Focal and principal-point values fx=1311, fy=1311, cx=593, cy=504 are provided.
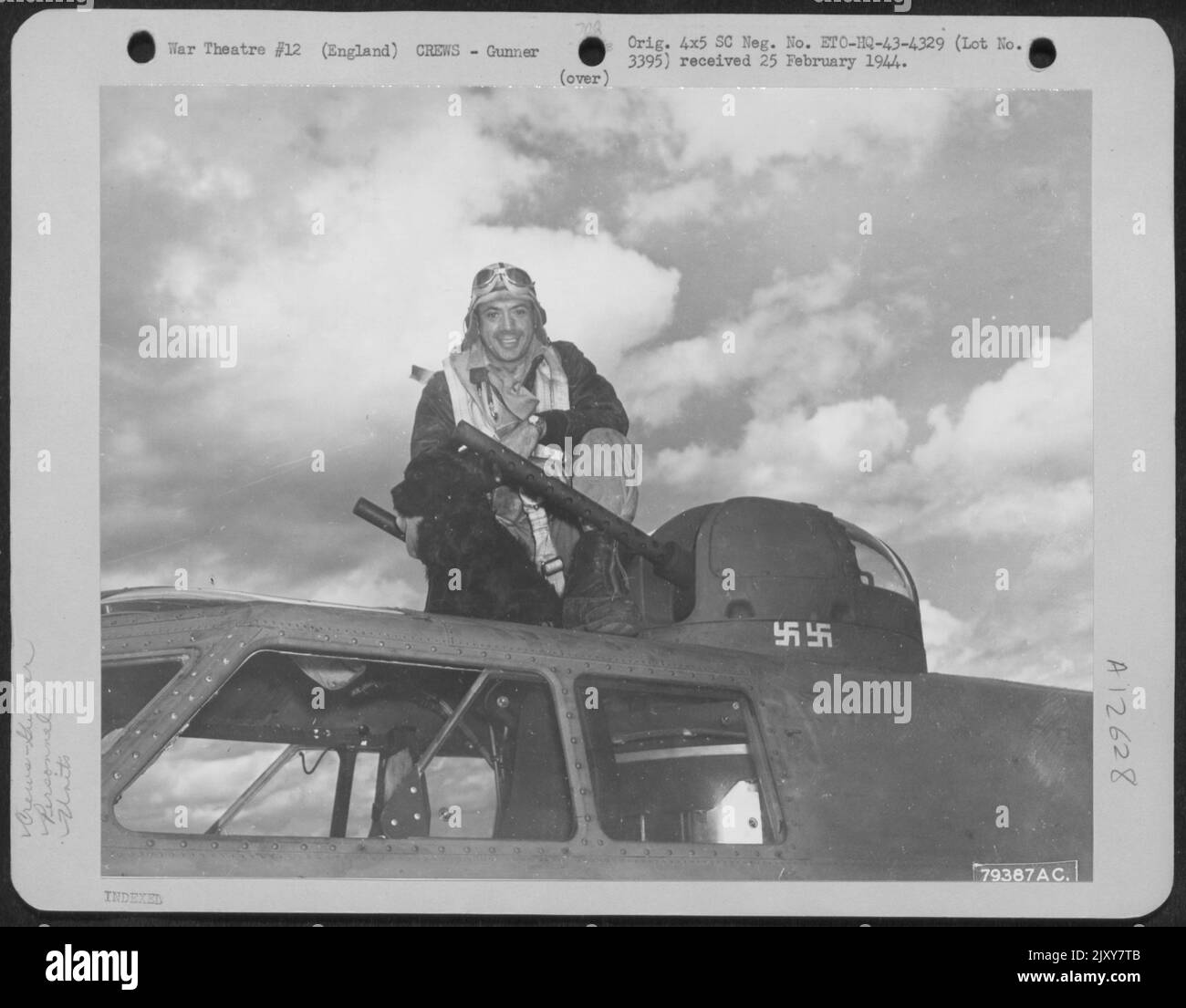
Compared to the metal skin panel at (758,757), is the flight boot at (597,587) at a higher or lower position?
higher

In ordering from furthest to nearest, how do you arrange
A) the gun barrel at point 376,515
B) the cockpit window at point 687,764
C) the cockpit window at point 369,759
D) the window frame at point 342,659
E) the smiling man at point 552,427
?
the smiling man at point 552,427 → the gun barrel at point 376,515 → the cockpit window at point 687,764 → the cockpit window at point 369,759 → the window frame at point 342,659

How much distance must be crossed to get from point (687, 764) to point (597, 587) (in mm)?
696

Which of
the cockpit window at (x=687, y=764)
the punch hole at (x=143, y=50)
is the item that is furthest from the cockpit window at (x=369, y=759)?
the punch hole at (x=143, y=50)

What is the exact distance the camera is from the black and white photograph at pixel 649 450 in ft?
14.3

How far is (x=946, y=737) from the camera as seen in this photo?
14.7ft

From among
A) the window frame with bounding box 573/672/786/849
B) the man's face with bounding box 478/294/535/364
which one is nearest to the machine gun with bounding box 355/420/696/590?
the man's face with bounding box 478/294/535/364

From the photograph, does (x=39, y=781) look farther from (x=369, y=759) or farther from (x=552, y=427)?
(x=552, y=427)

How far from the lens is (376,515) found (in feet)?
14.7

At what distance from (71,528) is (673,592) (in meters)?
2.08

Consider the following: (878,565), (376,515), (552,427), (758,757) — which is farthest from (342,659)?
(878,565)

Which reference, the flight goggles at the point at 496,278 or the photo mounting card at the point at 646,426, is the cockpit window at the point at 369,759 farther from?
the flight goggles at the point at 496,278

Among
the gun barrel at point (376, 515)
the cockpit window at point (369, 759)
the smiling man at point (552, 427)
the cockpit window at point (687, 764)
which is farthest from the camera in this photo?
the smiling man at point (552, 427)

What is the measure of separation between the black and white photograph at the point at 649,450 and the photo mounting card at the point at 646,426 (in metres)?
0.01

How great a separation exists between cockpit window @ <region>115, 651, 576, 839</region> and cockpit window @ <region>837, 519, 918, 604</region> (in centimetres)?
127
